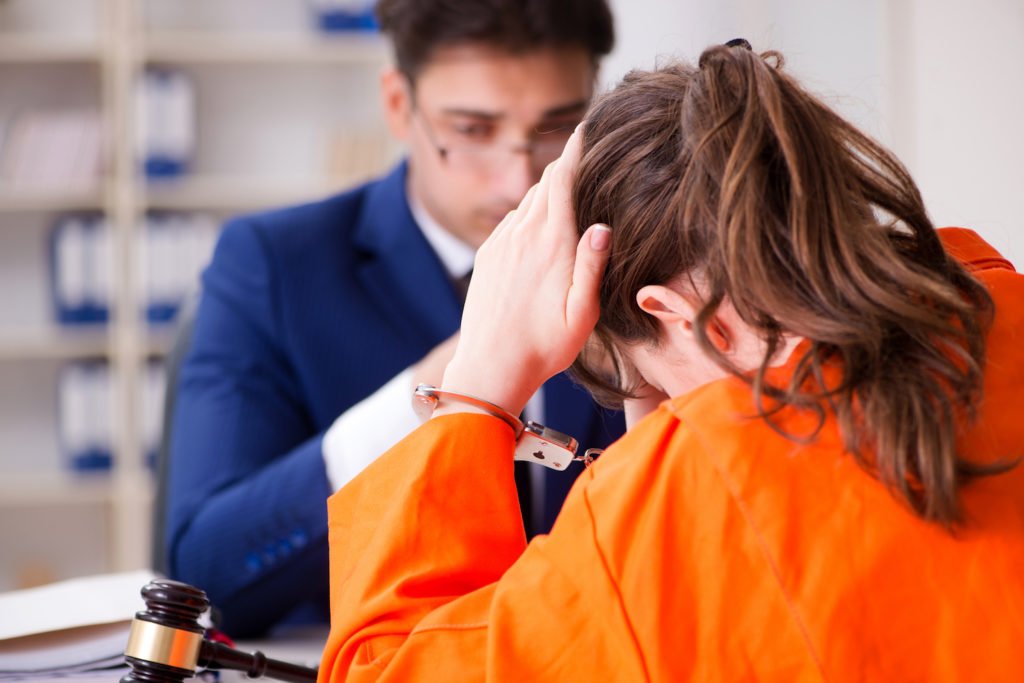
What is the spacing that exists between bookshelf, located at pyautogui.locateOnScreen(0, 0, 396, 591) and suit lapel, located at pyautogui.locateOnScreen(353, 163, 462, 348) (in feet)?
5.81

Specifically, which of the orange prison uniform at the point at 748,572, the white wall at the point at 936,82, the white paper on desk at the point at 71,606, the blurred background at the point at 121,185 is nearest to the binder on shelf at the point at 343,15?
the blurred background at the point at 121,185

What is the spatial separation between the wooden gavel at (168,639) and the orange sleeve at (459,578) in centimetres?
10

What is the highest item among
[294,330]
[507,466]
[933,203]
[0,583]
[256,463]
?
[933,203]

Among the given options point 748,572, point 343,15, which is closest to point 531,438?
point 748,572

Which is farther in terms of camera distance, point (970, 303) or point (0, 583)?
point (0, 583)

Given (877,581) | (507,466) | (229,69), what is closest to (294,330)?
(507,466)

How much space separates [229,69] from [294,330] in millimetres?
2180

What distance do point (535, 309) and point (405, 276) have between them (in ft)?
2.51

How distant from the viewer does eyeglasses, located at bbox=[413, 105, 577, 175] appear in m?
1.49

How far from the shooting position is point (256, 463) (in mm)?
1463

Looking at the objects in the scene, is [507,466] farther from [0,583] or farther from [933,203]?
[0,583]

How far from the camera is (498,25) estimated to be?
1.51 m

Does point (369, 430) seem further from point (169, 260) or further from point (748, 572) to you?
point (169, 260)

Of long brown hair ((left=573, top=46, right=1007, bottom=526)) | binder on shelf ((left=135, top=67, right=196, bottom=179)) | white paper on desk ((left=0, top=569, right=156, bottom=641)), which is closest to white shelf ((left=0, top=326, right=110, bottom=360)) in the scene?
binder on shelf ((left=135, top=67, right=196, bottom=179))
